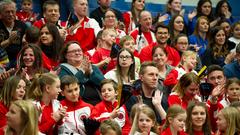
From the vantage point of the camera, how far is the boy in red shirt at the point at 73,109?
25.8ft

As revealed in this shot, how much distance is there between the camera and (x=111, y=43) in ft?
33.2

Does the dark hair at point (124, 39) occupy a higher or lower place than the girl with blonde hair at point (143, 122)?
higher

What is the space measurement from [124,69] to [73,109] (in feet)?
5.11

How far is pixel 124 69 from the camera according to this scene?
935cm

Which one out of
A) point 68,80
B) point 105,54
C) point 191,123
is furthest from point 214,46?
point 68,80

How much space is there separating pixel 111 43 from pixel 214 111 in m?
1.90

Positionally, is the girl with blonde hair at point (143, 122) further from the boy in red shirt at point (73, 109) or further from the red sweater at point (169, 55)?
the red sweater at point (169, 55)

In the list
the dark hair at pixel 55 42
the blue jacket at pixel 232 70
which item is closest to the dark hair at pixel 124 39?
the dark hair at pixel 55 42

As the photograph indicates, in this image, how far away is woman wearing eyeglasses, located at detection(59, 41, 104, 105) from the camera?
8.85 metres

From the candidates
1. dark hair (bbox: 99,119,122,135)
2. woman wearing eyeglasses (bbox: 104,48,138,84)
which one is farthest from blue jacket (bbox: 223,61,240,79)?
dark hair (bbox: 99,119,122,135)

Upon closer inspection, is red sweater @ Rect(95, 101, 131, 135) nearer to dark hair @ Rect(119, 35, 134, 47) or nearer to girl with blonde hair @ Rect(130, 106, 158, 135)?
girl with blonde hair @ Rect(130, 106, 158, 135)

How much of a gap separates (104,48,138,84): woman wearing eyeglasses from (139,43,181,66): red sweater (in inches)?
39.4

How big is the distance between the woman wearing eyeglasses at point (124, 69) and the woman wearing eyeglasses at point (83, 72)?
297 millimetres

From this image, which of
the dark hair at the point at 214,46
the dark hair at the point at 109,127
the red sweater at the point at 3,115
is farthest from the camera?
the dark hair at the point at 214,46
